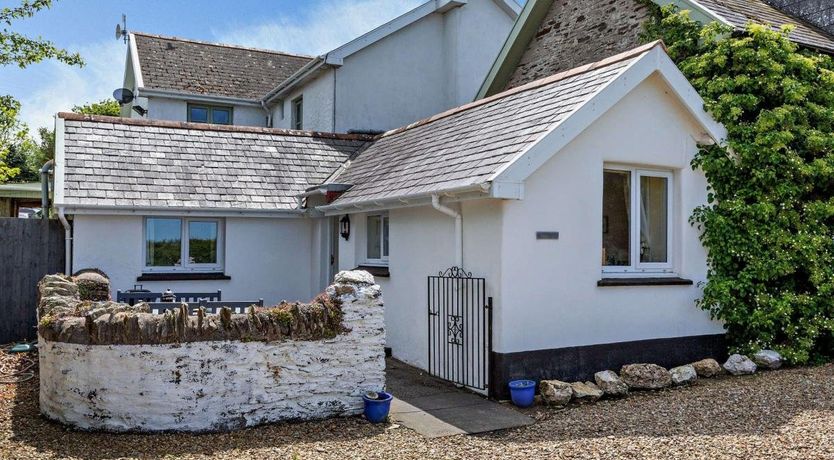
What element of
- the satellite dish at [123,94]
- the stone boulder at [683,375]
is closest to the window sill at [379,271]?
the stone boulder at [683,375]

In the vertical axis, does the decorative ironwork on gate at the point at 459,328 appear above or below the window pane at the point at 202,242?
below

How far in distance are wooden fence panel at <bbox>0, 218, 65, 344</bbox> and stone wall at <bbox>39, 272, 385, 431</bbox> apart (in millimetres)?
5625

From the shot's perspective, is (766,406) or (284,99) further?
(284,99)

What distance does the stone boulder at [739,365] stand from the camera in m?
9.59

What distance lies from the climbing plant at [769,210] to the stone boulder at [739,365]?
1.66 ft

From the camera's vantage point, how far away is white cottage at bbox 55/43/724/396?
8680mm

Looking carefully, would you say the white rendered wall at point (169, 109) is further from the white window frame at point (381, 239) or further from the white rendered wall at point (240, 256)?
the white window frame at point (381, 239)

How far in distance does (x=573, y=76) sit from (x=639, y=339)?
4022 millimetres

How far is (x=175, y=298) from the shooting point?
11445 millimetres

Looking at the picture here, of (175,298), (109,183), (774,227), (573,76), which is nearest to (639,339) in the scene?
(774,227)

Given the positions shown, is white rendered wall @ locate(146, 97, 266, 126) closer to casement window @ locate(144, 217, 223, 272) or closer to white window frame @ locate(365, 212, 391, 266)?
casement window @ locate(144, 217, 223, 272)

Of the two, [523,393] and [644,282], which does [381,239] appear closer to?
[644,282]

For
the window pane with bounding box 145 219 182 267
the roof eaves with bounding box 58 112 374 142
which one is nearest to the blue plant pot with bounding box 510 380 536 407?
the window pane with bounding box 145 219 182 267

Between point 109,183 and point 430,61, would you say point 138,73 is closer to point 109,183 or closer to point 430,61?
point 430,61
